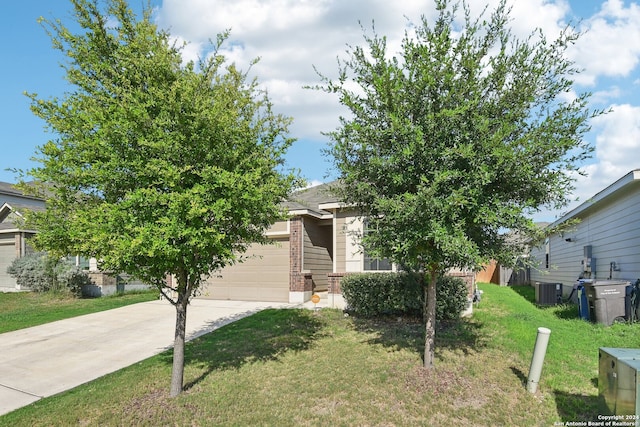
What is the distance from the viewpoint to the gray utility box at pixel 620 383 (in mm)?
3308

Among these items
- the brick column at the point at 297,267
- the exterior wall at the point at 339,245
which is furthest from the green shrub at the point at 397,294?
the brick column at the point at 297,267

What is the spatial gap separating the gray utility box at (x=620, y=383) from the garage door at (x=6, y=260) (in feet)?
71.0

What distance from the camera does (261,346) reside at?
7.46m

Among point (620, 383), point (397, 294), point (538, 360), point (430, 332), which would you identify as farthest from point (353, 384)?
point (397, 294)

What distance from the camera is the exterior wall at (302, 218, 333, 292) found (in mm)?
13109

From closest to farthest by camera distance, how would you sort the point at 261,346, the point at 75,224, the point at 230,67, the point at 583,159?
1. the point at 75,224
2. the point at 583,159
3. the point at 230,67
4. the point at 261,346

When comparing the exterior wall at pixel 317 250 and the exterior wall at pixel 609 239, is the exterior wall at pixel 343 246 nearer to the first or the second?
the exterior wall at pixel 317 250

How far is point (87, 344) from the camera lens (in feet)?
26.7

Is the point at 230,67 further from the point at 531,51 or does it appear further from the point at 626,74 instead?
the point at 626,74

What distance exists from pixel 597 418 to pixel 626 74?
24.5 feet

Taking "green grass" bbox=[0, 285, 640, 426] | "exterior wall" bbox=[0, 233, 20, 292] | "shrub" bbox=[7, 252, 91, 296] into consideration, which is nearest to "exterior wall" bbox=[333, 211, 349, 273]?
"green grass" bbox=[0, 285, 640, 426]

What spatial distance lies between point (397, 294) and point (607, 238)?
6338mm

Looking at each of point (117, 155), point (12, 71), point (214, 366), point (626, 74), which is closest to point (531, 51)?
point (626, 74)

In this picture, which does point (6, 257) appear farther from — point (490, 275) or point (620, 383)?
point (490, 275)
